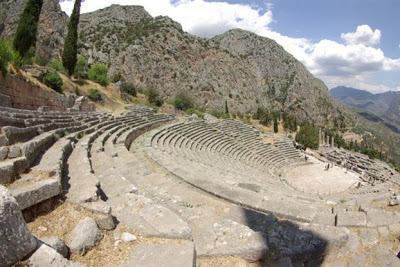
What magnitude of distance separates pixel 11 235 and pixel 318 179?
33.2m

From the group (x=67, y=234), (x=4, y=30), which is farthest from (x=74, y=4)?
(x=67, y=234)

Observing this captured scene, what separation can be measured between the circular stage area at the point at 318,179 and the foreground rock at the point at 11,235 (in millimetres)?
25519

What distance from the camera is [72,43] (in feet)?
117

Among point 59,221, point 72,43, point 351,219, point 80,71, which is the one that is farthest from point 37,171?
point 80,71

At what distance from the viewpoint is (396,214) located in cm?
675

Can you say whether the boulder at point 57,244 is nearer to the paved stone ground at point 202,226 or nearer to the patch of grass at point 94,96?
the paved stone ground at point 202,226

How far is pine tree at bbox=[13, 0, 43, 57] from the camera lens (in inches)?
1125

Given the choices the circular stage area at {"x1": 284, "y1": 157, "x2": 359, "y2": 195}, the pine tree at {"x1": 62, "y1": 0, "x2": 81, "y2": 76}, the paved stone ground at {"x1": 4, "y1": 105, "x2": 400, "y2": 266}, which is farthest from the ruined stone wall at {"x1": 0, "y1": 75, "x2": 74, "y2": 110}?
the circular stage area at {"x1": 284, "y1": 157, "x2": 359, "y2": 195}

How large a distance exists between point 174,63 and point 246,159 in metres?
60.8

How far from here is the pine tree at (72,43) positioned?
34719mm

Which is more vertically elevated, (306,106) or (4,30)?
(4,30)

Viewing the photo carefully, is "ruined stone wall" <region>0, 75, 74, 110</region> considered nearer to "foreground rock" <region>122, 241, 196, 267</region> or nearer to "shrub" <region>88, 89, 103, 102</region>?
"shrub" <region>88, 89, 103, 102</region>

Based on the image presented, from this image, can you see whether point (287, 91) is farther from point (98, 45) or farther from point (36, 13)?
point (36, 13)

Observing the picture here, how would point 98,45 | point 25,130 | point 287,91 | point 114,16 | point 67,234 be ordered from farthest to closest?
point 287,91 → point 114,16 → point 98,45 → point 25,130 → point 67,234
